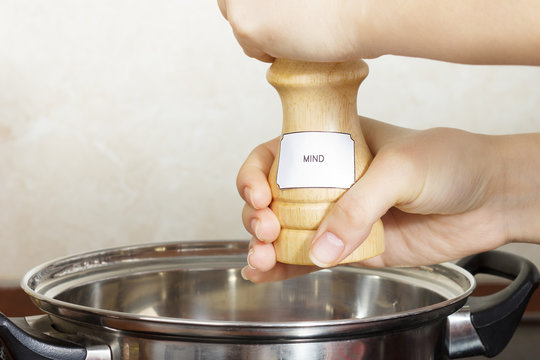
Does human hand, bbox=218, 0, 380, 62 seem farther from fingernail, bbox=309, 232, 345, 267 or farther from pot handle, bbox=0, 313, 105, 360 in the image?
pot handle, bbox=0, 313, 105, 360

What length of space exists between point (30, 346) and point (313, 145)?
250mm

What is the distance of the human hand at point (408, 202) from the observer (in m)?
0.50

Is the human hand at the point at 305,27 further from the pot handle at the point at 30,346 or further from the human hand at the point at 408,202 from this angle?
the pot handle at the point at 30,346

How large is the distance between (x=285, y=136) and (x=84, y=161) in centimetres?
64

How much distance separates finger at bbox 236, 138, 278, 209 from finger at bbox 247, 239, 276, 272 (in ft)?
0.11

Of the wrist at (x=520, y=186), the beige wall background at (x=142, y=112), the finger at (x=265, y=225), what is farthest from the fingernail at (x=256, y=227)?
the beige wall background at (x=142, y=112)

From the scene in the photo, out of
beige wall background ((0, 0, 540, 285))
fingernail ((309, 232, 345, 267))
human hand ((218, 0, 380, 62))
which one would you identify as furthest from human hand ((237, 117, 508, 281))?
beige wall background ((0, 0, 540, 285))

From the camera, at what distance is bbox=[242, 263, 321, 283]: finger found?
2.16 ft

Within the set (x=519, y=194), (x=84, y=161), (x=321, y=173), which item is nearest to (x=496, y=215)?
(x=519, y=194)

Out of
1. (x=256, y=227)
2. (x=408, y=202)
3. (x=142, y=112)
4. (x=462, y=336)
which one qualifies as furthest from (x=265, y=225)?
(x=142, y=112)

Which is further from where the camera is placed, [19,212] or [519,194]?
[19,212]

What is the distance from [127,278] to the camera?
78 centimetres

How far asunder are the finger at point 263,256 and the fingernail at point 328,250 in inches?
3.1

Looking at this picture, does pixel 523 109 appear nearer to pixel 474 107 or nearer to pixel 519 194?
pixel 474 107
